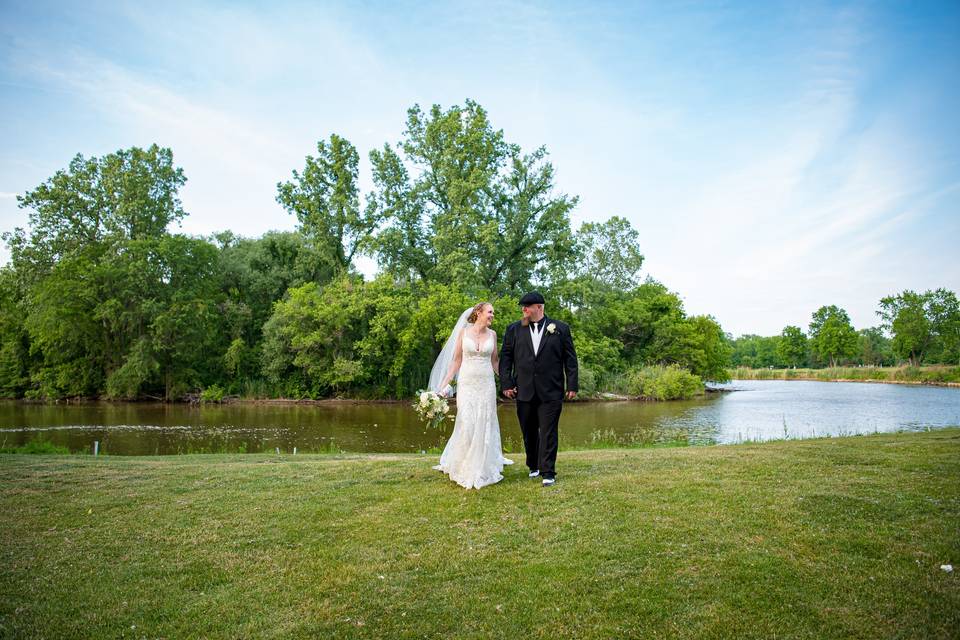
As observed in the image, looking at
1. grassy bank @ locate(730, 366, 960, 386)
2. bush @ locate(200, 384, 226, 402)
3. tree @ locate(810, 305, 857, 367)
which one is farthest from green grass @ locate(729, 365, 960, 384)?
bush @ locate(200, 384, 226, 402)

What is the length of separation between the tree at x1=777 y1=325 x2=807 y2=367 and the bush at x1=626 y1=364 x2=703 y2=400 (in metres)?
70.9

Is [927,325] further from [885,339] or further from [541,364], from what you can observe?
[541,364]

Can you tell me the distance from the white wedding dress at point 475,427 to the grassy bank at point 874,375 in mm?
62080

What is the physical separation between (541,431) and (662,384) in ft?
121

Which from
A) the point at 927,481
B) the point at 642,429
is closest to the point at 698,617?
the point at 927,481

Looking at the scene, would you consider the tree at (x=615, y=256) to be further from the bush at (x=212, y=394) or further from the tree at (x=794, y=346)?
the tree at (x=794, y=346)

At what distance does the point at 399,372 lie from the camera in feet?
130

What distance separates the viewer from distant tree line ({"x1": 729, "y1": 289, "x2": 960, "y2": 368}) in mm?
69438

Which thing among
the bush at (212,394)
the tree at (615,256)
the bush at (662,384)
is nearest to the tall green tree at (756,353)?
the tree at (615,256)

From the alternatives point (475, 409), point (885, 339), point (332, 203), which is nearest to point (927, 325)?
point (885, 339)

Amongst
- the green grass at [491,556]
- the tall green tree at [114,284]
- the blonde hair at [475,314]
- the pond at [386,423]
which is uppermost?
the tall green tree at [114,284]

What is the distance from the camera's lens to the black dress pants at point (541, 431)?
750 cm

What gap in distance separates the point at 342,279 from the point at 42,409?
66.3 feet

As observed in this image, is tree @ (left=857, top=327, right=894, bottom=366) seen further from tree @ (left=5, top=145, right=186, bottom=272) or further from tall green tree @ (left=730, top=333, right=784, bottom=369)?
tree @ (left=5, top=145, right=186, bottom=272)
